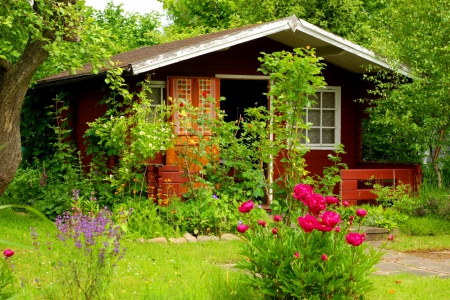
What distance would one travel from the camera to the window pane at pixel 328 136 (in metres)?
14.4

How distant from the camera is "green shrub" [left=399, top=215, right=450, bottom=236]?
1116 centimetres

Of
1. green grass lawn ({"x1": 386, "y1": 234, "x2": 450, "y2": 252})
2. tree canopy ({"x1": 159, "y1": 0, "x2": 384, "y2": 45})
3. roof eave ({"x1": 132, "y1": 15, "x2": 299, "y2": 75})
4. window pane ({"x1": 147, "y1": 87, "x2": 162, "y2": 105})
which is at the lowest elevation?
green grass lawn ({"x1": 386, "y1": 234, "x2": 450, "y2": 252})

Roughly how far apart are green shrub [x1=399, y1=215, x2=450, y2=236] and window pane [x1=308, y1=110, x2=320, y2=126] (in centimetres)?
344

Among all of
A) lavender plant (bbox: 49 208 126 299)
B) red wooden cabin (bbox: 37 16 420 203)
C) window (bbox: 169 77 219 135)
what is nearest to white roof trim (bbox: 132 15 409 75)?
red wooden cabin (bbox: 37 16 420 203)

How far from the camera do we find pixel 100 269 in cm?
546

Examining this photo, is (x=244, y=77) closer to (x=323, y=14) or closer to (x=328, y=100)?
(x=328, y=100)

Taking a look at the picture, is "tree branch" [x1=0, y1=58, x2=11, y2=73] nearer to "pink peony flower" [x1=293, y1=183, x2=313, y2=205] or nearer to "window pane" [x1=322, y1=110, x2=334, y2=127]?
"pink peony flower" [x1=293, y1=183, x2=313, y2=205]

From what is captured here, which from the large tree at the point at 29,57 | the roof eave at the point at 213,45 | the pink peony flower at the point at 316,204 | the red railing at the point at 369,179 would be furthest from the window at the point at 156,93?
the pink peony flower at the point at 316,204

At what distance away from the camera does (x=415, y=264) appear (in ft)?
29.0

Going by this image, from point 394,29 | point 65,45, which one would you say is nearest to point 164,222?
point 65,45

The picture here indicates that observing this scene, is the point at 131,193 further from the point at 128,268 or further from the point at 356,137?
the point at 356,137

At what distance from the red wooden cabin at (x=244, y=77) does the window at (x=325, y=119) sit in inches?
0.8

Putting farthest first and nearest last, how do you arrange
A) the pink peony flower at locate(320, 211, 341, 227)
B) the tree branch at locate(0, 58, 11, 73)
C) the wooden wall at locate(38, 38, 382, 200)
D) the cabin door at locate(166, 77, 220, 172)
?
the wooden wall at locate(38, 38, 382, 200), the cabin door at locate(166, 77, 220, 172), the tree branch at locate(0, 58, 11, 73), the pink peony flower at locate(320, 211, 341, 227)

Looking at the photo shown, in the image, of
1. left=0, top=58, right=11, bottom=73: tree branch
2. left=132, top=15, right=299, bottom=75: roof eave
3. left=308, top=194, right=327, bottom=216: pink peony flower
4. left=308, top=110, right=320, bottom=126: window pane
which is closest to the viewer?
left=308, top=194, right=327, bottom=216: pink peony flower
